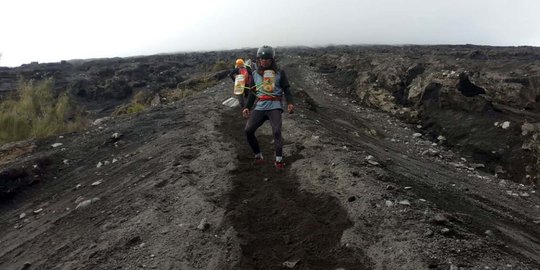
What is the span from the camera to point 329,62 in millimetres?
36094

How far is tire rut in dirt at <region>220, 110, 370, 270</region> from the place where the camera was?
5.86m

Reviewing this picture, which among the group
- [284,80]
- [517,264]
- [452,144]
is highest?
[284,80]

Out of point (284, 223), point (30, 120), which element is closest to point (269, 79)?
point (284, 223)

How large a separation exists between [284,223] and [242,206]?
3.05ft

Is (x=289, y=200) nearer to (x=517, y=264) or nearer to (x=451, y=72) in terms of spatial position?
(x=517, y=264)

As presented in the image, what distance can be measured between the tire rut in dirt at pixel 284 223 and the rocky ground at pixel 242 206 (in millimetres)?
25

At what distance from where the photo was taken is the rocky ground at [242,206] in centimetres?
596

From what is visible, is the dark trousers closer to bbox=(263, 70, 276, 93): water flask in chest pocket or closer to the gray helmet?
bbox=(263, 70, 276, 93): water flask in chest pocket

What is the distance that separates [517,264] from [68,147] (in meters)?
11.3

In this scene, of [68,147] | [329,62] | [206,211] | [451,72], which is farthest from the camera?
[329,62]

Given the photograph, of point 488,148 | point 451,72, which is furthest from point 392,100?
point 488,148

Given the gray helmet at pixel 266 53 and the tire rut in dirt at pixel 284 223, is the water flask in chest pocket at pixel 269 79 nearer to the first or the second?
the gray helmet at pixel 266 53

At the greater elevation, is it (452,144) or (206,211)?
(206,211)

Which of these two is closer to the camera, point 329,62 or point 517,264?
point 517,264
